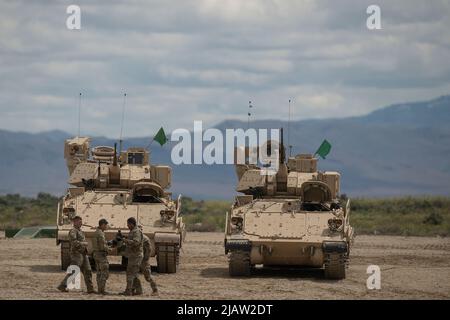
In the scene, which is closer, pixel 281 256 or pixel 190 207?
pixel 281 256

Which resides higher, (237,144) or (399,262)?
(237,144)

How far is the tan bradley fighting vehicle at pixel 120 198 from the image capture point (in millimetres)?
35062

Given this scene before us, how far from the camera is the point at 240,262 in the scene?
34312mm

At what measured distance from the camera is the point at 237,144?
1554 inches

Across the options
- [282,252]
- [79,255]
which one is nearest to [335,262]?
[282,252]

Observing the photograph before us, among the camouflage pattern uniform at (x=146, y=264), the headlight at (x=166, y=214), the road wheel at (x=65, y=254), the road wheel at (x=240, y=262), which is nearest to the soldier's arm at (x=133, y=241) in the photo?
the camouflage pattern uniform at (x=146, y=264)

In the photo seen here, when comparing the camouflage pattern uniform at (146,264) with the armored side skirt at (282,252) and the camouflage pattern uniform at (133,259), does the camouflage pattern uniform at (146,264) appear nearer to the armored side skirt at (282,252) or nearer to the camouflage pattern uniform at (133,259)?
the camouflage pattern uniform at (133,259)

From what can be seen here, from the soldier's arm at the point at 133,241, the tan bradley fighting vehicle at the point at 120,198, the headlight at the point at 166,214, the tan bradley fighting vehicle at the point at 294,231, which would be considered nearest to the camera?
the soldier's arm at the point at 133,241

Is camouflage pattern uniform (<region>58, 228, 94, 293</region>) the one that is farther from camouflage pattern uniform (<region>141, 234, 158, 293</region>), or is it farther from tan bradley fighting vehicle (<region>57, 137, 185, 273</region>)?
tan bradley fighting vehicle (<region>57, 137, 185, 273</region>)

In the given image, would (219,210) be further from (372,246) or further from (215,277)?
(215,277)

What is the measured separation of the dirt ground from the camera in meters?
30.2

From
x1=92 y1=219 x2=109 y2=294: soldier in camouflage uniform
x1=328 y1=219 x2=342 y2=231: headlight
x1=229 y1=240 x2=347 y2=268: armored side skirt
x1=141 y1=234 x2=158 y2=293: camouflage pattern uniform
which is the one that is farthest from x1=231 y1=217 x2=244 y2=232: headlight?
x1=92 y1=219 x2=109 y2=294: soldier in camouflage uniform
